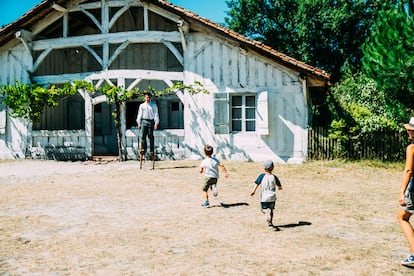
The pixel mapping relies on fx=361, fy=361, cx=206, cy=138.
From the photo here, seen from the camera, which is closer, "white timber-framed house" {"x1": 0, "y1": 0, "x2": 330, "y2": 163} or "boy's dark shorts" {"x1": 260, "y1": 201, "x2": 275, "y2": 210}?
"boy's dark shorts" {"x1": 260, "y1": 201, "x2": 275, "y2": 210}

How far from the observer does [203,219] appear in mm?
5230

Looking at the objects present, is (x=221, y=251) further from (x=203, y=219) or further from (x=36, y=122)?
(x=36, y=122)

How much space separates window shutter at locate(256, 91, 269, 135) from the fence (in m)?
1.42

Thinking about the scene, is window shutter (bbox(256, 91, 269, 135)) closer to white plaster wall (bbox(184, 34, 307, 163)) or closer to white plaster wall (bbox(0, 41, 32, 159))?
white plaster wall (bbox(184, 34, 307, 163))

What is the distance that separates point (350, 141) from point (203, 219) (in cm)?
756

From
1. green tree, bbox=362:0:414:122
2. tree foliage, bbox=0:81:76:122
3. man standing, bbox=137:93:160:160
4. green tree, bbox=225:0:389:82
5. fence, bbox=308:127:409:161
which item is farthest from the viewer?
green tree, bbox=225:0:389:82

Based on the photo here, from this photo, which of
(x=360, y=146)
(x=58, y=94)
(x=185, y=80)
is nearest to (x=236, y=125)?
(x=185, y=80)

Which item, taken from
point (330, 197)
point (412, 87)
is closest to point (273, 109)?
point (412, 87)

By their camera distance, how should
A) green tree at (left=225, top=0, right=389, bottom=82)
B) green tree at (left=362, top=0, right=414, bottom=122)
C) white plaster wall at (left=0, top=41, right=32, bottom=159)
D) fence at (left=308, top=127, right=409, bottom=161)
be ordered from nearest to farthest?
1. fence at (left=308, top=127, right=409, bottom=161)
2. green tree at (left=362, top=0, right=414, bottom=122)
3. white plaster wall at (left=0, top=41, right=32, bottom=159)
4. green tree at (left=225, top=0, right=389, bottom=82)

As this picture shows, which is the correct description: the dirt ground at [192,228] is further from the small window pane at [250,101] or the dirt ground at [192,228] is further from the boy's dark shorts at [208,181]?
the small window pane at [250,101]

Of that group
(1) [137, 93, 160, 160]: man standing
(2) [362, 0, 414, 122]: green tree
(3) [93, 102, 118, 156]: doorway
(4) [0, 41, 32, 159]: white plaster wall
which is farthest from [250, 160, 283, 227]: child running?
(3) [93, 102, 118, 156]: doorway

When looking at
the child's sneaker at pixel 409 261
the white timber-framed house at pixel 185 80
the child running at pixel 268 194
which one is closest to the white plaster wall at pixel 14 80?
the white timber-framed house at pixel 185 80

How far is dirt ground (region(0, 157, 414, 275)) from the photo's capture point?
11.5ft

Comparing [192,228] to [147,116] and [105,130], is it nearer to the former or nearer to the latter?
[147,116]
